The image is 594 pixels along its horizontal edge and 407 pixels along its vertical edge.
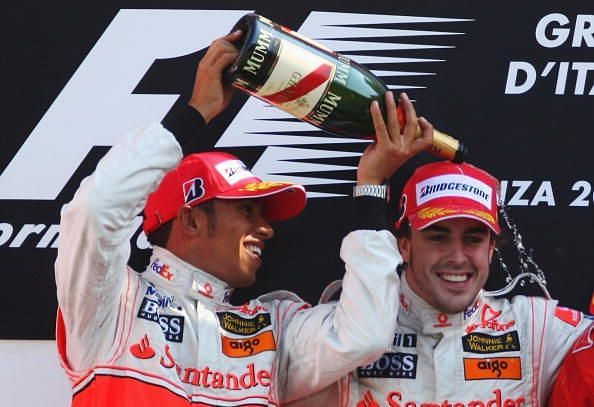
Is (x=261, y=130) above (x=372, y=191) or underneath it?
above

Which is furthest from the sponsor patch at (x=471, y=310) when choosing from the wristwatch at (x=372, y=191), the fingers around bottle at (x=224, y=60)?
the fingers around bottle at (x=224, y=60)

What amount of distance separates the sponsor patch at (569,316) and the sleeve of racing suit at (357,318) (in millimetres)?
412

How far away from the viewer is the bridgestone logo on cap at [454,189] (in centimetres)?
265

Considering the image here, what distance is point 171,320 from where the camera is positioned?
2529mm

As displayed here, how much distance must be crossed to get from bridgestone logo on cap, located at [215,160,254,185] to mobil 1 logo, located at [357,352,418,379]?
0.53 m

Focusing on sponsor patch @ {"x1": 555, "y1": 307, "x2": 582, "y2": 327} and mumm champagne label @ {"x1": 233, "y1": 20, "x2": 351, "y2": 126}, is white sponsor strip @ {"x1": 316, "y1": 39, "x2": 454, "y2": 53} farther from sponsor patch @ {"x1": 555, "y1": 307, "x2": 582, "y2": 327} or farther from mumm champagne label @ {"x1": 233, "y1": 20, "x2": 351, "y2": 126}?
sponsor patch @ {"x1": 555, "y1": 307, "x2": 582, "y2": 327}

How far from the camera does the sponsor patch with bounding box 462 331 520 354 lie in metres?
2.60

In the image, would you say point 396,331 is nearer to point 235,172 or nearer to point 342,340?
point 342,340

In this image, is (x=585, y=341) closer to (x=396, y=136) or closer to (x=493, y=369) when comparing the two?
(x=493, y=369)

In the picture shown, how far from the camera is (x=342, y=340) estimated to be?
248cm

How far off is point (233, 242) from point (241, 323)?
0.63 ft

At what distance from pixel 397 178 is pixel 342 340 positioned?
0.61 m

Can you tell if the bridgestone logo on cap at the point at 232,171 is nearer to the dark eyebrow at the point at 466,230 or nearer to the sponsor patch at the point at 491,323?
the dark eyebrow at the point at 466,230

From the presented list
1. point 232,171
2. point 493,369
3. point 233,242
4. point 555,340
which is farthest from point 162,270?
point 555,340
